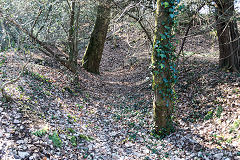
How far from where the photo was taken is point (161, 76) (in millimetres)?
5305

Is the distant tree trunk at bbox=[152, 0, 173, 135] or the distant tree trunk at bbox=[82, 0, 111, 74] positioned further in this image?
the distant tree trunk at bbox=[82, 0, 111, 74]

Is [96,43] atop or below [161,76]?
atop

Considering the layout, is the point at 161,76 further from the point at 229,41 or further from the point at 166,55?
the point at 229,41

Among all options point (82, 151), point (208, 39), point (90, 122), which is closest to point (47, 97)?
point (90, 122)

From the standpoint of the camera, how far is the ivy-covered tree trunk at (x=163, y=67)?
5.09 meters

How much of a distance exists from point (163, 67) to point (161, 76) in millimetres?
→ 237

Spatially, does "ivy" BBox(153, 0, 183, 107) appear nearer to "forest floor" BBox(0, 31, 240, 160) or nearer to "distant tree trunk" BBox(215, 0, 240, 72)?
"forest floor" BBox(0, 31, 240, 160)

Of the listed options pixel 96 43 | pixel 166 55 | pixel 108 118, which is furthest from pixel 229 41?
pixel 96 43

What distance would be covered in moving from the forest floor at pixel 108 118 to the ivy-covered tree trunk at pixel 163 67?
501 millimetres

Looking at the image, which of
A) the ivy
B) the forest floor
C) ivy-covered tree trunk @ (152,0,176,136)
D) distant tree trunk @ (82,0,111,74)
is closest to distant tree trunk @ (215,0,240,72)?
the forest floor

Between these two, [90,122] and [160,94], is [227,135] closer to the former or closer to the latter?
[160,94]

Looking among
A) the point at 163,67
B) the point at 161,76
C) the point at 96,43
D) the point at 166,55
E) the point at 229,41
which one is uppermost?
the point at 96,43

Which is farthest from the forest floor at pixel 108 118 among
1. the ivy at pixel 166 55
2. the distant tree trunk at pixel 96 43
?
the distant tree trunk at pixel 96 43

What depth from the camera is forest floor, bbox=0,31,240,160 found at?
4.14 metres
